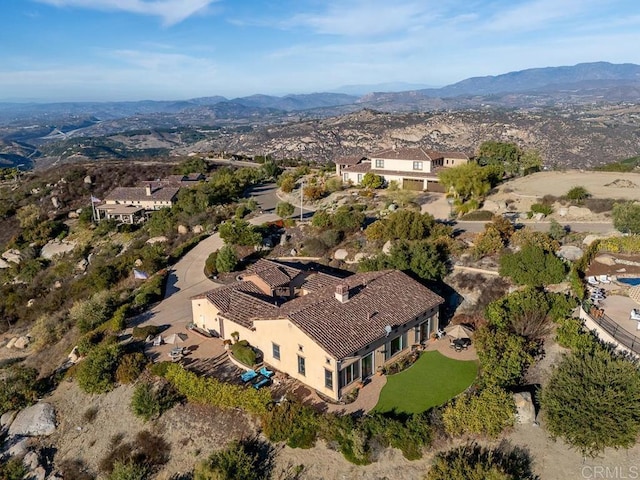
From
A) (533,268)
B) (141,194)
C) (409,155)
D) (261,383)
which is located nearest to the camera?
(261,383)

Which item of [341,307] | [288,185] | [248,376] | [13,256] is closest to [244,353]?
[248,376]

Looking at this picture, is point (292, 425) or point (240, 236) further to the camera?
point (240, 236)

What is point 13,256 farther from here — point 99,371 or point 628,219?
point 628,219

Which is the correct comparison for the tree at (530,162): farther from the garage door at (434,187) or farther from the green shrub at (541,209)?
the green shrub at (541,209)

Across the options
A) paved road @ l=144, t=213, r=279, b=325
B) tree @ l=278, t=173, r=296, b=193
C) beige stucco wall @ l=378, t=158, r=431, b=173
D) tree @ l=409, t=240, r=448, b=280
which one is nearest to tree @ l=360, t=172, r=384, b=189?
beige stucco wall @ l=378, t=158, r=431, b=173

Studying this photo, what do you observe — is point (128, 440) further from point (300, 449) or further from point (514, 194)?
point (514, 194)

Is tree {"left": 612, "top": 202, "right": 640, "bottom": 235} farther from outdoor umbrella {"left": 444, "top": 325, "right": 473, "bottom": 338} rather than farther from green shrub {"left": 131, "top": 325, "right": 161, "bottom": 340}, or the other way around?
green shrub {"left": 131, "top": 325, "right": 161, "bottom": 340}

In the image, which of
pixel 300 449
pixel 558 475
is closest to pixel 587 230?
pixel 558 475
